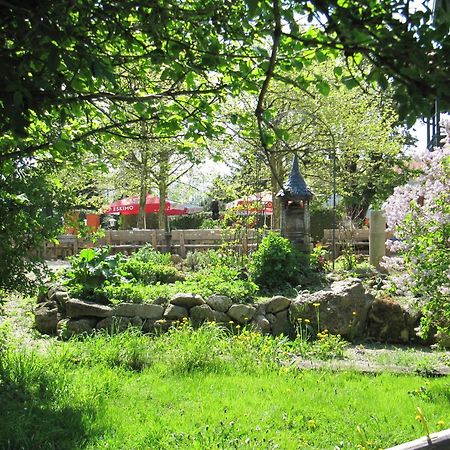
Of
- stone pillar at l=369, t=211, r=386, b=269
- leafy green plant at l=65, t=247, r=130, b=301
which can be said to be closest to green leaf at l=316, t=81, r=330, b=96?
leafy green plant at l=65, t=247, r=130, b=301

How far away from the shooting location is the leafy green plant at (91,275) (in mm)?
8109

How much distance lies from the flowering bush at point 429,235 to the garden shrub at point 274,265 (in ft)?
13.6

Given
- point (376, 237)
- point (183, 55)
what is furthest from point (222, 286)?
point (183, 55)

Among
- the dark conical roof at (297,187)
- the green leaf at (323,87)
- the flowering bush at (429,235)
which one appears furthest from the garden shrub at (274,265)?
the green leaf at (323,87)

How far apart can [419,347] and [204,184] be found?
21.1 metres

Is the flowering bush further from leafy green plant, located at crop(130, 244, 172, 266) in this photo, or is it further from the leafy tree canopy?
leafy green plant, located at crop(130, 244, 172, 266)

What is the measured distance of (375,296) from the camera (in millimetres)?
8711

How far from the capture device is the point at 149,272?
9.53 metres

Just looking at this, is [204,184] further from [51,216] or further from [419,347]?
[51,216]

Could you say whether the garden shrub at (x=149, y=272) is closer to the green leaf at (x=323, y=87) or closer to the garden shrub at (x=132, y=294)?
the garden shrub at (x=132, y=294)

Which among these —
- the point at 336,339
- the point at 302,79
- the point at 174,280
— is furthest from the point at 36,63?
the point at 174,280

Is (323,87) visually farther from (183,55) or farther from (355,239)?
(355,239)

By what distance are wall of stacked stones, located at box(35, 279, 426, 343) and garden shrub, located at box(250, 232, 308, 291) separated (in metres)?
1.27

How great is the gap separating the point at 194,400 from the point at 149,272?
5.38 meters
